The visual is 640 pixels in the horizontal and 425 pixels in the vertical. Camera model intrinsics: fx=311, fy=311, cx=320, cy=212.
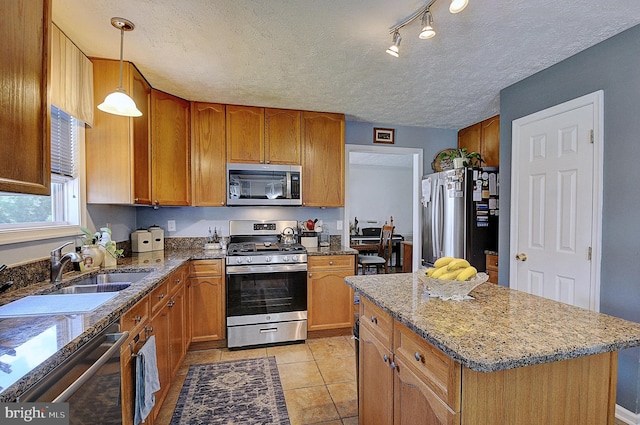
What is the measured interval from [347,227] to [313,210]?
450mm

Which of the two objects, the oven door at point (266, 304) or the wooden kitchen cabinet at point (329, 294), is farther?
the wooden kitchen cabinet at point (329, 294)

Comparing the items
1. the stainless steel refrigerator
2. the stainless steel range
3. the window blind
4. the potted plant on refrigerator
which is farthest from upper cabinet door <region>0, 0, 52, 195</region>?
the potted plant on refrigerator

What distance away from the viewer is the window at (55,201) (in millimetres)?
1637

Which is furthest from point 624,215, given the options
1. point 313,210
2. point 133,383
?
point 133,383

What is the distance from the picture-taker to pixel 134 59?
217 centimetres

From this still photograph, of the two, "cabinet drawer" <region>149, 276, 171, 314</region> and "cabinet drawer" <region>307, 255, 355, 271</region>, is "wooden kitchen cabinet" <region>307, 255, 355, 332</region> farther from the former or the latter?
"cabinet drawer" <region>149, 276, 171, 314</region>

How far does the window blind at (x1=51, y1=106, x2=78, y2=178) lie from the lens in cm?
197

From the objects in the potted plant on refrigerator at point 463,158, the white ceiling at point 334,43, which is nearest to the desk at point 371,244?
the potted plant on refrigerator at point 463,158

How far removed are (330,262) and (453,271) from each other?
5.82 ft

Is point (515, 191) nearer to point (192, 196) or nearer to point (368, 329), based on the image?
point (368, 329)

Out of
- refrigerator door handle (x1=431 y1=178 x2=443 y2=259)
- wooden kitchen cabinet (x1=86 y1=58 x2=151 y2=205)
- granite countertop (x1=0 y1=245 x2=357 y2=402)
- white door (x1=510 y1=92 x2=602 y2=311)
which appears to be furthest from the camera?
refrigerator door handle (x1=431 y1=178 x2=443 y2=259)

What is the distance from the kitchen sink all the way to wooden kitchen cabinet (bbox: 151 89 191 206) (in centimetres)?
87

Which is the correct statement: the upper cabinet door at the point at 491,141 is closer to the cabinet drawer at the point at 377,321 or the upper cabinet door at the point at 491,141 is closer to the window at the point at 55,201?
the cabinet drawer at the point at 377,321

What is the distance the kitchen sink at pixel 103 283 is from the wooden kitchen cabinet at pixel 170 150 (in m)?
0.87
